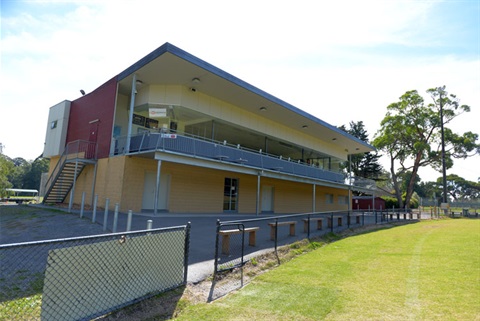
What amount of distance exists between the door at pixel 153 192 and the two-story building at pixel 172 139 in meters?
0.05

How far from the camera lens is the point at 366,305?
462 centimetres

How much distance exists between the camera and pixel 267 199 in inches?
928

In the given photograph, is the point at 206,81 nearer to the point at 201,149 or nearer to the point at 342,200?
the point at 201,149

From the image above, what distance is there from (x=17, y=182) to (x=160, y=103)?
69.2 m

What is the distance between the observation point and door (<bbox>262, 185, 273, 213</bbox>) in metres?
23.1

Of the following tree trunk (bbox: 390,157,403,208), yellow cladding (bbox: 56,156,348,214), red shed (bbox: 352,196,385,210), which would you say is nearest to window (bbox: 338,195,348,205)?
tree trunk (bbox: 390,157,403,208)

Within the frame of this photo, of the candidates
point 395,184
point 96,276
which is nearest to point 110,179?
point 96,276

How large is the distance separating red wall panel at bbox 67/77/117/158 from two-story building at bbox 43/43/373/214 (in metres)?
0.07

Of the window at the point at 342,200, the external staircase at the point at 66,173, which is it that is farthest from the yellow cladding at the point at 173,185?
the window at the point at 342,200

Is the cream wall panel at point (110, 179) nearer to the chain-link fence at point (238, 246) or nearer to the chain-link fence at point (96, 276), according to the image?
the chain-link fence at point (238, 246)

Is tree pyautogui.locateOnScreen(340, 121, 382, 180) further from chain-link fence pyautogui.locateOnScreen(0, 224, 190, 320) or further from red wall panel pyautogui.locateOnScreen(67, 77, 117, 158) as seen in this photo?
chain-link fence pyautogui.locateOnScreen(0, 224, 190, 320)

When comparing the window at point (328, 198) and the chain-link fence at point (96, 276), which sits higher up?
the window at point (328, 198)

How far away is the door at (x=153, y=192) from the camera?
1588 centimetres

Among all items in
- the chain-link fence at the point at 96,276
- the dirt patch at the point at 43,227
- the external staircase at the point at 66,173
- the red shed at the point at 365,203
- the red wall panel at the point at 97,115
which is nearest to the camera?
the chain-link fence at the point at 96,276
